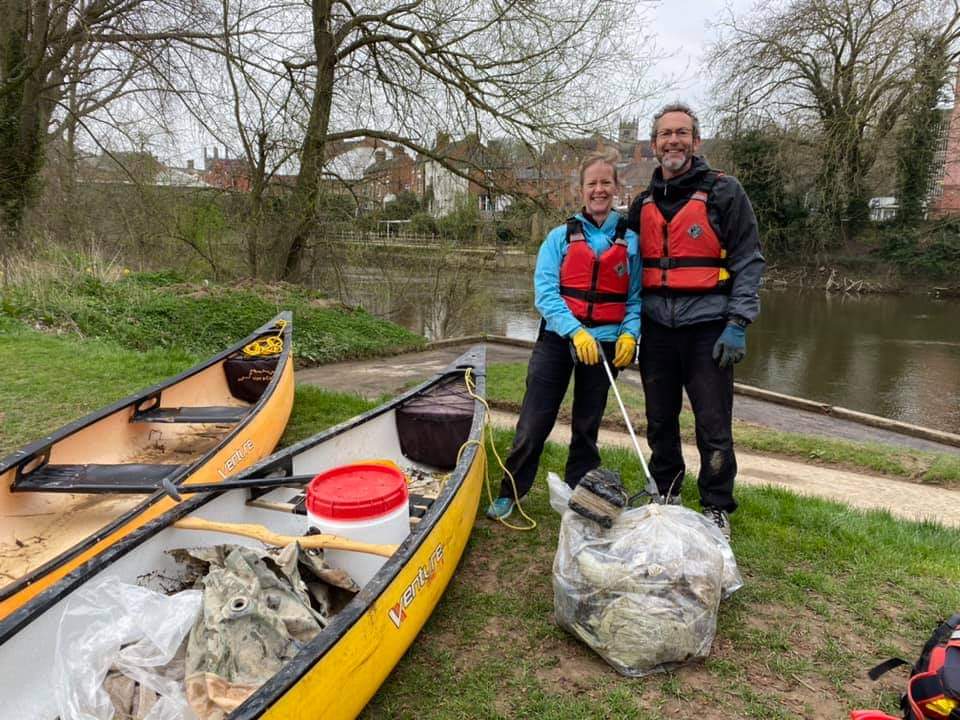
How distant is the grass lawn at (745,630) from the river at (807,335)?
27.3 ft

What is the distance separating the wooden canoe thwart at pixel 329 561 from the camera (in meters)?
1.78

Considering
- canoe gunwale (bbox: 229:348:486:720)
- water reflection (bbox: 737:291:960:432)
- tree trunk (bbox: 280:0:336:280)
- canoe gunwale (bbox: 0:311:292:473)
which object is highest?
tree trunk (bbox: 280:0:336:280)

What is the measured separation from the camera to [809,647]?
2512mm

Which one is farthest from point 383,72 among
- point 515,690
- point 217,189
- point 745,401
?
point 515,690

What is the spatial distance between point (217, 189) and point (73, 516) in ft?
37.1

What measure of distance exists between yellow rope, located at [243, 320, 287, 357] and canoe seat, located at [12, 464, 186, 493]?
2.38 m

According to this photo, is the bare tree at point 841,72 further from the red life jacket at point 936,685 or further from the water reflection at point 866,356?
the red life jacket at point 936,685

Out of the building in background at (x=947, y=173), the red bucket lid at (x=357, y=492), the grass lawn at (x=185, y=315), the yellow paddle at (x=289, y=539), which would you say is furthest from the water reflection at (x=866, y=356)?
the yellow paddle at (x=289, y=539)

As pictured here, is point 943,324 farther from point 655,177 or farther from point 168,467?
point 168,467

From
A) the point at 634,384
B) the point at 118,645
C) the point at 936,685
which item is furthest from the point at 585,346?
the point at 634,384

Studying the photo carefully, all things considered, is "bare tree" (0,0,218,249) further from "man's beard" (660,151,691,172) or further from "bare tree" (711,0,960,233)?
"bare tree" (711,0,960,233)

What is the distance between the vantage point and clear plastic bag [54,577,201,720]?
179 centimetres

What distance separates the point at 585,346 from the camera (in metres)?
3.02

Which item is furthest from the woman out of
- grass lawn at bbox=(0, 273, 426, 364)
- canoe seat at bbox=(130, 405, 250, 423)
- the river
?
the river
